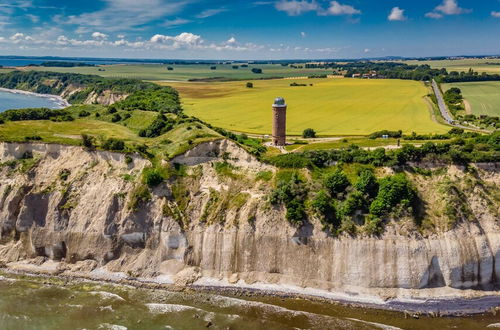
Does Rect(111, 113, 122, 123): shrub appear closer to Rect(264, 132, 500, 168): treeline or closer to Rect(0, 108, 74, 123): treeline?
Rect(0, 108, 74, 123): treeline

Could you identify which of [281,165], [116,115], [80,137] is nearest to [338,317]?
[281,165]

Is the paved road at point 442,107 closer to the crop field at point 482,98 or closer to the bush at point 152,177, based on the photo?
the crop field at point 482,98

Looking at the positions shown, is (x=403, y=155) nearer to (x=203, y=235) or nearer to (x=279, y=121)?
(x=279, y=121)

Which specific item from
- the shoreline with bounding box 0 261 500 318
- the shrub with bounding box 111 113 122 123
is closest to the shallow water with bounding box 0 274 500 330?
the shoreline with bounding box 0 261 500 318

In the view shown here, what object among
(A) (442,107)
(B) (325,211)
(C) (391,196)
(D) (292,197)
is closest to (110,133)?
(D) (292,197)

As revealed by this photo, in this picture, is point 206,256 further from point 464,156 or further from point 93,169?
point 464,156

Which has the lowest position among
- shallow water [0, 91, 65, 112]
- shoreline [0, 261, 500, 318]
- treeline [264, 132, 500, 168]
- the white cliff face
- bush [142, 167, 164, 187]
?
shoreline [0, 261, 500, 318]

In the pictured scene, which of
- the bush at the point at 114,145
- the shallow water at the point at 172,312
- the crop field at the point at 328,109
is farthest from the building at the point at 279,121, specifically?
the shallow water at the point at 172,312
